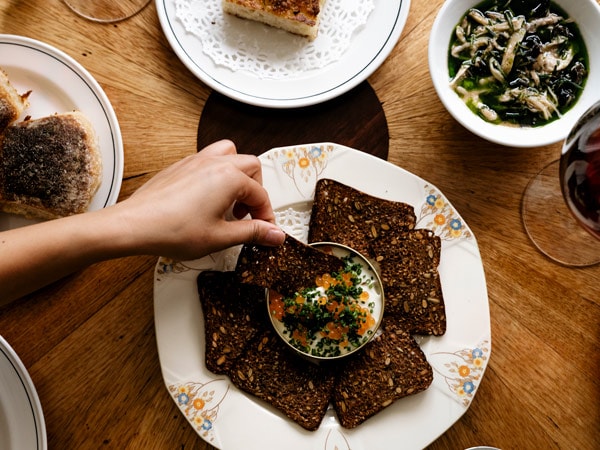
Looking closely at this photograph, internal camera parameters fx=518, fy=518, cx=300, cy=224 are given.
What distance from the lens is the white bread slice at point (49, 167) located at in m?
1.89

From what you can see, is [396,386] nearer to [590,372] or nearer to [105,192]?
[590,372]

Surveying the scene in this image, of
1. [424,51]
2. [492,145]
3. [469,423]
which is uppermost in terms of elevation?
[424,51]

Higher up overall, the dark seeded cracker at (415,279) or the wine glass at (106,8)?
the wine glass at (106,8)

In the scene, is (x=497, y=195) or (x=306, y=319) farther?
(x=497, y=195)

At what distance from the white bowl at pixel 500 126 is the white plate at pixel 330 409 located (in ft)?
0.96

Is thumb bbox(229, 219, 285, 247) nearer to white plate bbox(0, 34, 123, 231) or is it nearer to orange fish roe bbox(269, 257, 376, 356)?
orange fish roe bbox(269, 257, 376, 356)

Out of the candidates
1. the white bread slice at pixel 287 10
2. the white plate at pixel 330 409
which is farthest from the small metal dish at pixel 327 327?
the white bread slice at pixel 287 10

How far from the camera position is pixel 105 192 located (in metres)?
1.96

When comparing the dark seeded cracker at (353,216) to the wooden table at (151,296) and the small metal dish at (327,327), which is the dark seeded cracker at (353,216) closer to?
the small metal dish at (327,327)

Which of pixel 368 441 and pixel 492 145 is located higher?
pixel 492 145

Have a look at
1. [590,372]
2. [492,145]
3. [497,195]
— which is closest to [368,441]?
[590,372]

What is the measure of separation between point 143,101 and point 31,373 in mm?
1151

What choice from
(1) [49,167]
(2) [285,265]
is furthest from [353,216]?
(1) [49,167]

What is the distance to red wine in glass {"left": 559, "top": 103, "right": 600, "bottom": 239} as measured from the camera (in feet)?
4.65
